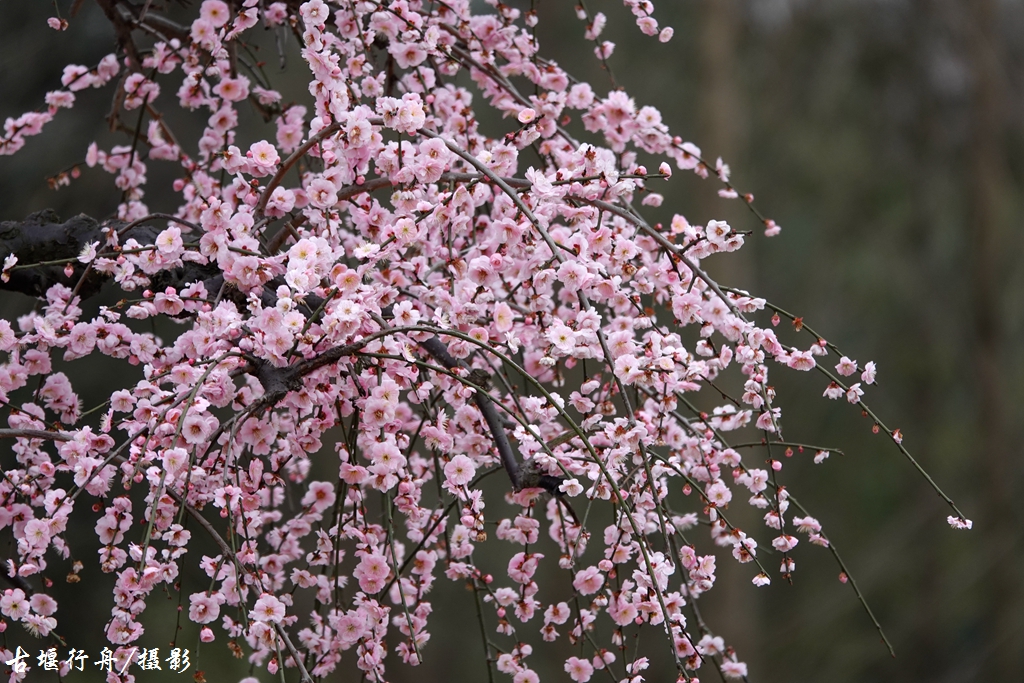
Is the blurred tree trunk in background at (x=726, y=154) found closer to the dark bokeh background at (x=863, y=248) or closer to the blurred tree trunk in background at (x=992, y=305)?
the dark bokeh background at (x=863, y=248)

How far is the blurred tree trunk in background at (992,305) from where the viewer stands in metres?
5.94

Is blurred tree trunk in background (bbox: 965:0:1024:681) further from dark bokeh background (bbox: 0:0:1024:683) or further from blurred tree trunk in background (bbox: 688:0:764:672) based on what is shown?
blurred tree trunk in background (bbox: 688:0:764:672)

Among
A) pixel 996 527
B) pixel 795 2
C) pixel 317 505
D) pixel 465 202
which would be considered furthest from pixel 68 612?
pixel 795 2

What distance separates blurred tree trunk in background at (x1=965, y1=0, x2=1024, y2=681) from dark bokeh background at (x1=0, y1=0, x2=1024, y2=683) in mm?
14

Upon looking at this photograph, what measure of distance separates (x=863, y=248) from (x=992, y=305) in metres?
1.51

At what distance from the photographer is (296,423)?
1.59 metres

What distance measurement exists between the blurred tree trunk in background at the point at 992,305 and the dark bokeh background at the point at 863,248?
14mm

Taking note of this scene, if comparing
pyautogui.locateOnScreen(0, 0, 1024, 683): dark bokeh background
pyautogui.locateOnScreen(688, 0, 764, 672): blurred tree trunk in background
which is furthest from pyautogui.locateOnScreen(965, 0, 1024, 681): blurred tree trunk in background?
pyautogui.locateOnScreen(688, 0, 764, 672): blurred tree trunk in background

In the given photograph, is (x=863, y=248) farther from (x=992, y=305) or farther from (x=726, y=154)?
(x=726, y=154)

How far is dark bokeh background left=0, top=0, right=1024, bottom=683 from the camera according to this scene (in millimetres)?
5879

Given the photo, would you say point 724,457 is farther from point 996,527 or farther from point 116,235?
point 996,527

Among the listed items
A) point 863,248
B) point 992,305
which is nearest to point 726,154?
point 992,305

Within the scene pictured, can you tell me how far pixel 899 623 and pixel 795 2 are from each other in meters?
4.53

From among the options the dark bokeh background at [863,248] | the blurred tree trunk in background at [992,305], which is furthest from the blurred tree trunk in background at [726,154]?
the blurred tree trunk in background at [992,305]
